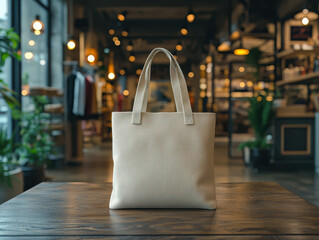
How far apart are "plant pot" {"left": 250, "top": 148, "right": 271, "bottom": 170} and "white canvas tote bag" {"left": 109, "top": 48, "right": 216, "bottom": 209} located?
5072mm

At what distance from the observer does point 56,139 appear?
6246 millimetres

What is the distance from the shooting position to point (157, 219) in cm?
94

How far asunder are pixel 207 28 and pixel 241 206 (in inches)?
420

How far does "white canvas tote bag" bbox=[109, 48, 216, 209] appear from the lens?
3.34 feet

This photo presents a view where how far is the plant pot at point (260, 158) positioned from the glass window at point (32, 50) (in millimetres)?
3618

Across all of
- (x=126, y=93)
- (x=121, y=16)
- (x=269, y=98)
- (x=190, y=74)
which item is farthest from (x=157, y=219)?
(x=126, y=93)

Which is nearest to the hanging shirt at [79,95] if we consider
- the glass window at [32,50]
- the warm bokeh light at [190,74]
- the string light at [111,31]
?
the glass window at [32,50]

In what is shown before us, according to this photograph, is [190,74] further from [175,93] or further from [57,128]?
[175,93]

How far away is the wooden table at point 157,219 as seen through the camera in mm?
839

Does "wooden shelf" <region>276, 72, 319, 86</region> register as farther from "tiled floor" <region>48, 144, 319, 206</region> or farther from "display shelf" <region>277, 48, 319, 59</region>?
"tiled floor" <region>48, 144, 319, 206</region>

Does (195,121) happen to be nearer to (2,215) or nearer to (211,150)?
(211,150)

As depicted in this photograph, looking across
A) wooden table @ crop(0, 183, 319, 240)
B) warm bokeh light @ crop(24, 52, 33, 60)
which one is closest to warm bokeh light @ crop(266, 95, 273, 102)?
warm bokeh light @ crop(24, 52, 33, 60)

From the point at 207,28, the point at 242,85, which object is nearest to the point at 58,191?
the point at 207,28

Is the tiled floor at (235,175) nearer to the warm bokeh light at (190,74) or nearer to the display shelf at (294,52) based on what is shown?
the display shelf at (294,52)
